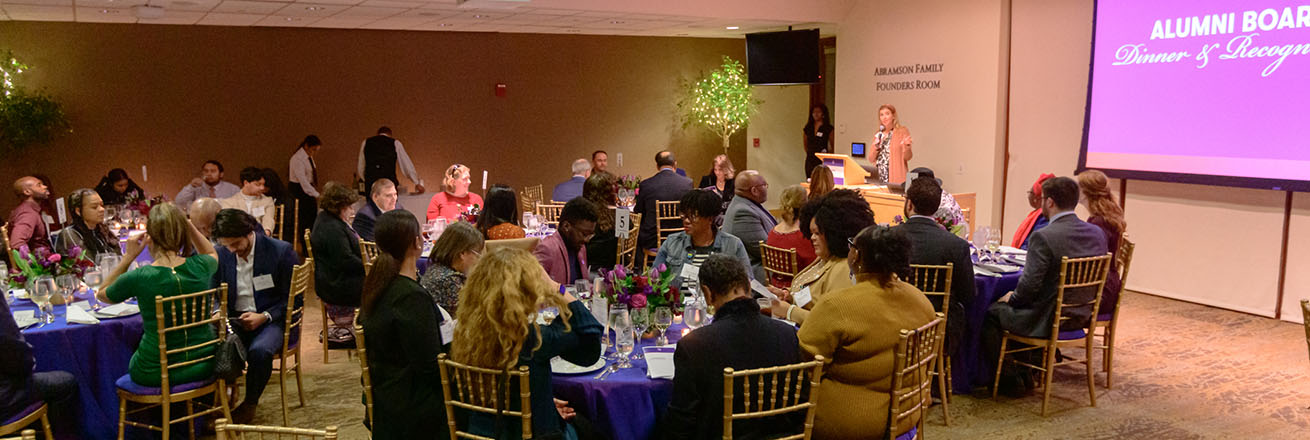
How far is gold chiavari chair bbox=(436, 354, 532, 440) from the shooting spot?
2977 mm

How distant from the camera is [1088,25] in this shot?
8.28 m

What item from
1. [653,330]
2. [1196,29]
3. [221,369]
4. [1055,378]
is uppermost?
[1196,29]

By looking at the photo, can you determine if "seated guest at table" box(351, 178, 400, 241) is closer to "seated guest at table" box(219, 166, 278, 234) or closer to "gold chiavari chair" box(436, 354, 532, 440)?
"seated guest at table" box(219, 166, 278, 234)

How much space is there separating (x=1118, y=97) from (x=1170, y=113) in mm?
493

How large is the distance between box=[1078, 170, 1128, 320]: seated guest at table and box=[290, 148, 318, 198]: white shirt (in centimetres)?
842

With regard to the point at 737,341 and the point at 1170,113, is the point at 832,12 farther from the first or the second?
the point at 737,341

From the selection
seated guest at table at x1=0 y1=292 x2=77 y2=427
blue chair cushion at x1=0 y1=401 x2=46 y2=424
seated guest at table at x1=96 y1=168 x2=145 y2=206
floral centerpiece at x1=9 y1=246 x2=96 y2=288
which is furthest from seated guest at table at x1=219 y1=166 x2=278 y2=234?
blue chair cushion at x1=0 y1=401 x2=46 y2=424

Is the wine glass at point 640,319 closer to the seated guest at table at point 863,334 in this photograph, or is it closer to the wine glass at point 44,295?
the seated guest at table at point 863,334

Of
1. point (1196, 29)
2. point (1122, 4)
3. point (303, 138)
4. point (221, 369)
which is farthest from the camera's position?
point (303, 138)

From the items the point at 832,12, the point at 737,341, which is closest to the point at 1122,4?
the point at 832,12

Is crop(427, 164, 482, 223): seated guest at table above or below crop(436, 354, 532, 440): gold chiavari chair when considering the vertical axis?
above

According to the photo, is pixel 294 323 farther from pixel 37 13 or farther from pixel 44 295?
pixel 37 13

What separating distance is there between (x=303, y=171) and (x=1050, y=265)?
853cm

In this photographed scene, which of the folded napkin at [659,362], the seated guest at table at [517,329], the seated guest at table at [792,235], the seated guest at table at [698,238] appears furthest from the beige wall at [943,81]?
the seated guest at table at [517,329]
